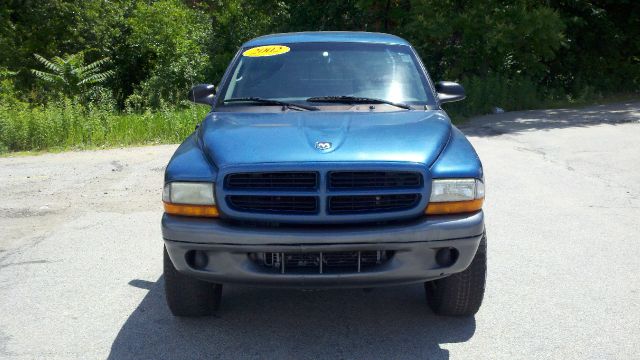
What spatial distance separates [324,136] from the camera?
4145 millimetres

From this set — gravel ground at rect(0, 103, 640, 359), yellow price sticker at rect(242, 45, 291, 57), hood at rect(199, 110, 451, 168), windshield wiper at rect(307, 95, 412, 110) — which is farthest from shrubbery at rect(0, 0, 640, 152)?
hood at rect(199, 110, 451, 168)

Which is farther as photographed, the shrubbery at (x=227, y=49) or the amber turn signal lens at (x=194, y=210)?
the shrubbery at (x=227, y=49)

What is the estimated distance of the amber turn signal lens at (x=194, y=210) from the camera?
3898mm

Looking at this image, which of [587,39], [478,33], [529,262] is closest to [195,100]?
[529,262]

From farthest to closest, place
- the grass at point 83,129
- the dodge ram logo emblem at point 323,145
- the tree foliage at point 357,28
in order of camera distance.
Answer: the tree foliage at point 357,28
the grass at point 83,129
the dodge ram logo emblem at point 323,145

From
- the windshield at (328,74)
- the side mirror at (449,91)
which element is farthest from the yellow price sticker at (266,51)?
the side mirror at (449,91)

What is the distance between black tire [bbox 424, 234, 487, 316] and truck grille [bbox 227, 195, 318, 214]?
3.34 feet

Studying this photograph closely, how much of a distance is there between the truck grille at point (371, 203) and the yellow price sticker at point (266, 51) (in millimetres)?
2003

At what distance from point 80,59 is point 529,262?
2221 cm

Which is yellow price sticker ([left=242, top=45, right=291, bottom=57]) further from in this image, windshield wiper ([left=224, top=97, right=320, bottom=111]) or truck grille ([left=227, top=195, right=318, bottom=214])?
truck grille ([left=227, top=195, right=318, bottom=214])

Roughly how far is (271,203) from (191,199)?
1.43ft

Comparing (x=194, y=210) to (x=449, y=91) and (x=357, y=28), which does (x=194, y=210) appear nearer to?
(x=449, y=91)

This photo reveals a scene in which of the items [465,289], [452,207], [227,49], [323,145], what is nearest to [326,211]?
[323,145]

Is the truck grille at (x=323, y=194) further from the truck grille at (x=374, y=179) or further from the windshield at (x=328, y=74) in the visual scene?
the windshield at (x=328, y=74)
